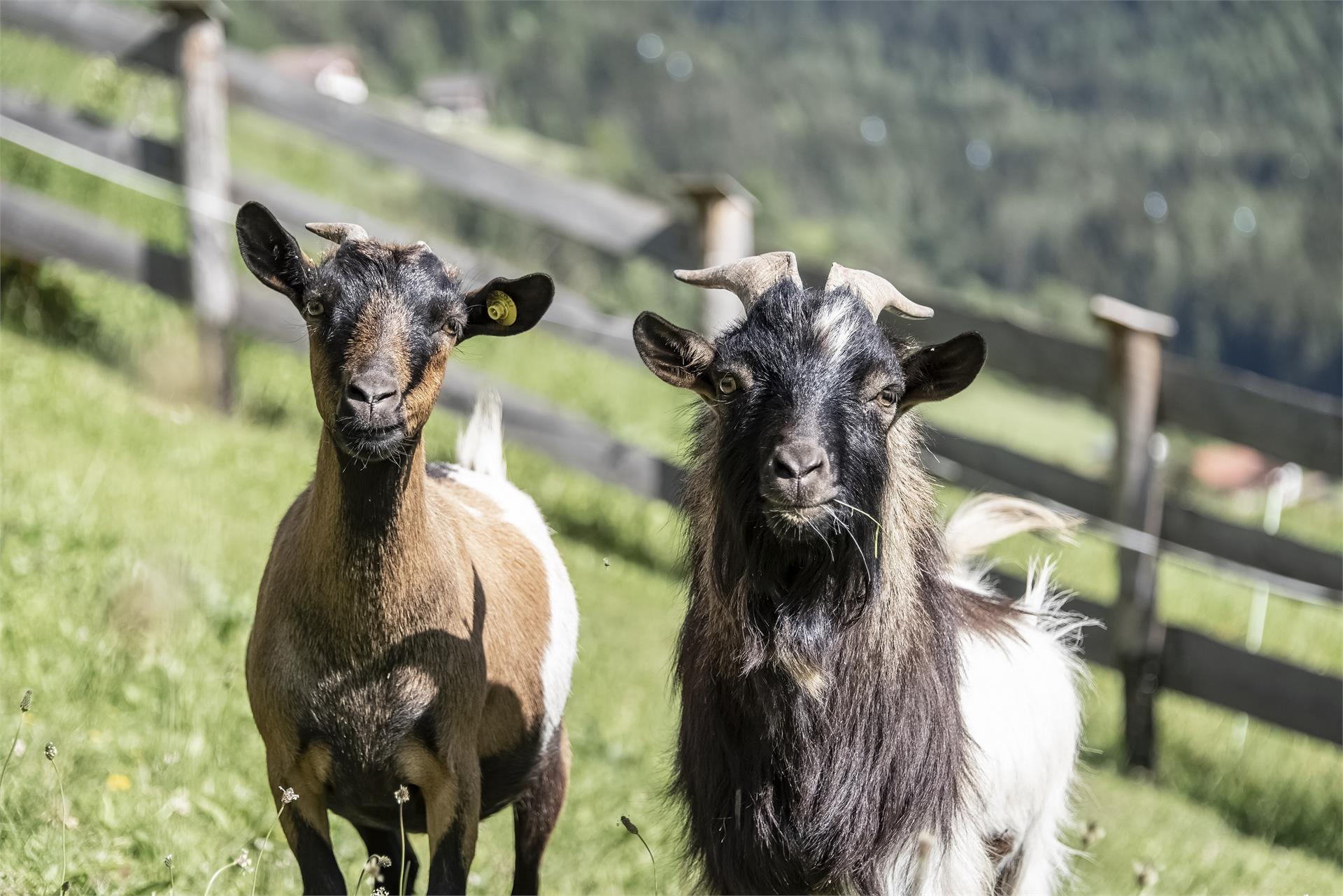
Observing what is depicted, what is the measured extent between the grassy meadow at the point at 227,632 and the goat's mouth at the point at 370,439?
48.5 inches

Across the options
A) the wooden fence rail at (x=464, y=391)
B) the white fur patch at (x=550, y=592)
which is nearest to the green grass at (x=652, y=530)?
the wooden fence rail at (x=464, y=391)

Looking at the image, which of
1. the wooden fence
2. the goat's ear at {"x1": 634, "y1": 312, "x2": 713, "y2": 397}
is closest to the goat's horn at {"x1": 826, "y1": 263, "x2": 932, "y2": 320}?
the goat's ear at {"x1": 634, "y1": 312, "x2": 713, "y2": 397}

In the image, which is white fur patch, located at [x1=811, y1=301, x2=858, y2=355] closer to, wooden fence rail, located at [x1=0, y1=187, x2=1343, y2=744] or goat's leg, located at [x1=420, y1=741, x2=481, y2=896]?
goat's leg, located at [x1=420, y1=741, x2=481, y2=896]

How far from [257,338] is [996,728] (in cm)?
610

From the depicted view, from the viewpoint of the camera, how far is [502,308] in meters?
3.65

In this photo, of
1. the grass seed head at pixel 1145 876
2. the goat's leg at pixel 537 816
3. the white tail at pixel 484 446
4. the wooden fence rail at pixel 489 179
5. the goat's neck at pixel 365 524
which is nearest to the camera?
the goat's neck at pixel 365 524

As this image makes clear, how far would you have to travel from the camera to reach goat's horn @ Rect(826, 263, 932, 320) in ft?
12.3

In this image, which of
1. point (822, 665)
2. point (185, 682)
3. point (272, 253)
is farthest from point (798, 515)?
point (185, 682)

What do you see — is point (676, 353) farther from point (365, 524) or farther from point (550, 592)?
point (550, 592)

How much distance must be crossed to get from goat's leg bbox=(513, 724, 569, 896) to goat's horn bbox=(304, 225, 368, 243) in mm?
1619

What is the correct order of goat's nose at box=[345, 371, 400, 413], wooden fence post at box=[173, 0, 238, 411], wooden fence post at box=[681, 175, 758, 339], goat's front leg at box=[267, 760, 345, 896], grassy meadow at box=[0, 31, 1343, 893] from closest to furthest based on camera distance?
goat's nose at box=[345, 371, 400, 413] → goat's front leg at box=[267, 760, 345, 896] → grassy meadow at box=[0, 31, 1343, 893] → wooden fence post at box=[681, 175, 758, 339] → wooden fence post at box=[173, 0, 238, 411]

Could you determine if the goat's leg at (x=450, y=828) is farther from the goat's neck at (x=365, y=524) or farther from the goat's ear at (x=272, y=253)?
the goat's ear at (x=272, y=253)

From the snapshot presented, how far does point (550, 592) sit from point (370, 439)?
4.34ft

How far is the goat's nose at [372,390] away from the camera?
126 inches
